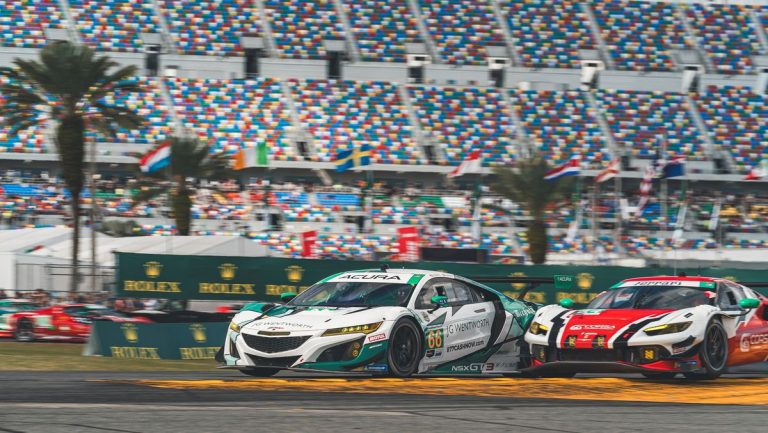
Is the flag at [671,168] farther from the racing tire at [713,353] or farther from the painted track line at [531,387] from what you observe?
the painted track line at [531,387]

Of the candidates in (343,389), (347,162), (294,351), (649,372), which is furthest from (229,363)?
(347,162)

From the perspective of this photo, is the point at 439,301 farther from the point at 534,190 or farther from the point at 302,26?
the point at 302,26

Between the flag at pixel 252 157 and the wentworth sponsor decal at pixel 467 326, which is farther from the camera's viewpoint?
the flag at pixel 252 157

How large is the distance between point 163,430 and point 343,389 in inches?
141

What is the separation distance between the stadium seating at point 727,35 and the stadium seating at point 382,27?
16.4m

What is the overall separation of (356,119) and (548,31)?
45.8ft

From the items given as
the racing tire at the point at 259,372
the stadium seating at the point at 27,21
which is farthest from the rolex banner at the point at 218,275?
the stadium seating at the point at 27,21

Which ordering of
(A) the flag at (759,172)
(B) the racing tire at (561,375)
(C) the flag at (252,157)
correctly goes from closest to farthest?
1. (B) the racing tire at (561,375)
2. (C) the flag at (252,157)
3. (A) the flag at (759,172)

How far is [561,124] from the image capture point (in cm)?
5609

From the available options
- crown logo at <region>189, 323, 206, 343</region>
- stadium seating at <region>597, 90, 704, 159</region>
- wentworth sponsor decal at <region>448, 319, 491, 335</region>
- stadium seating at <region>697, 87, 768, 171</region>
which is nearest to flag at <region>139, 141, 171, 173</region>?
crown logo at <region>189, 323, 206, 343</region>

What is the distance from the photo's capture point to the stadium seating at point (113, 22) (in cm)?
5653

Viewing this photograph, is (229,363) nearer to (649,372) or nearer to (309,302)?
(309,302)

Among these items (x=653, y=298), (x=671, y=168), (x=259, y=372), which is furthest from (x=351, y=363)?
(x=671, y=168)

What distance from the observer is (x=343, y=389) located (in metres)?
9.99
